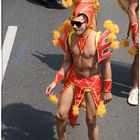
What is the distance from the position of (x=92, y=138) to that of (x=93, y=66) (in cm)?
102

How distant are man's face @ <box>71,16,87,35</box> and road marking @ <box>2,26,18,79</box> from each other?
3.19 m

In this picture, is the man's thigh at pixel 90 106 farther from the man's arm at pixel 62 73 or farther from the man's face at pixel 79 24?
the man's face at pixel 79 24

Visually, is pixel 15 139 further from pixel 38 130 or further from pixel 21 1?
pixel 21 1

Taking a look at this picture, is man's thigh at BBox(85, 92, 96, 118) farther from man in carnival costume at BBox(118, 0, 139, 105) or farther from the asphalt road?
man in carnival costume at BBox(118, 0, 139, 105)

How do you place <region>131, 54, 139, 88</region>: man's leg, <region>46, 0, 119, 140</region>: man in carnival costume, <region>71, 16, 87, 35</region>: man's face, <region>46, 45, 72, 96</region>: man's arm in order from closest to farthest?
<region>71, 16, 87, 35</region>: man's face → <region>46, 0, 119, 140</region>: man in carnival costume → <region>46, 45, 72, 96</region>: man's arm → <region>131, 54, 139, 88</region>: man's leg

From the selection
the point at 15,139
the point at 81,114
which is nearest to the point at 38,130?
the point at 15,139

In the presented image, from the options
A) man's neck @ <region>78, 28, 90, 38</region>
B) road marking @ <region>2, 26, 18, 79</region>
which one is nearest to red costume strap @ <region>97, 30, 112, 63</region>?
man's neck @ <region>78, 28, 90, 38</region>

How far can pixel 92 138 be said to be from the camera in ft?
18.1

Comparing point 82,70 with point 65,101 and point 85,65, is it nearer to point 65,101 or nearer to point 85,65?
point 85,65

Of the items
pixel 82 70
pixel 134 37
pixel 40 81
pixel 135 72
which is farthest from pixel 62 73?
pixel 40 81

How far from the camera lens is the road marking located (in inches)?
321

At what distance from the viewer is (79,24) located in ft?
15.9

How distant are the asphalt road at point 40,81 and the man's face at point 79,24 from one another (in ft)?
5.95

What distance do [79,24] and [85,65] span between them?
0.55 metres
